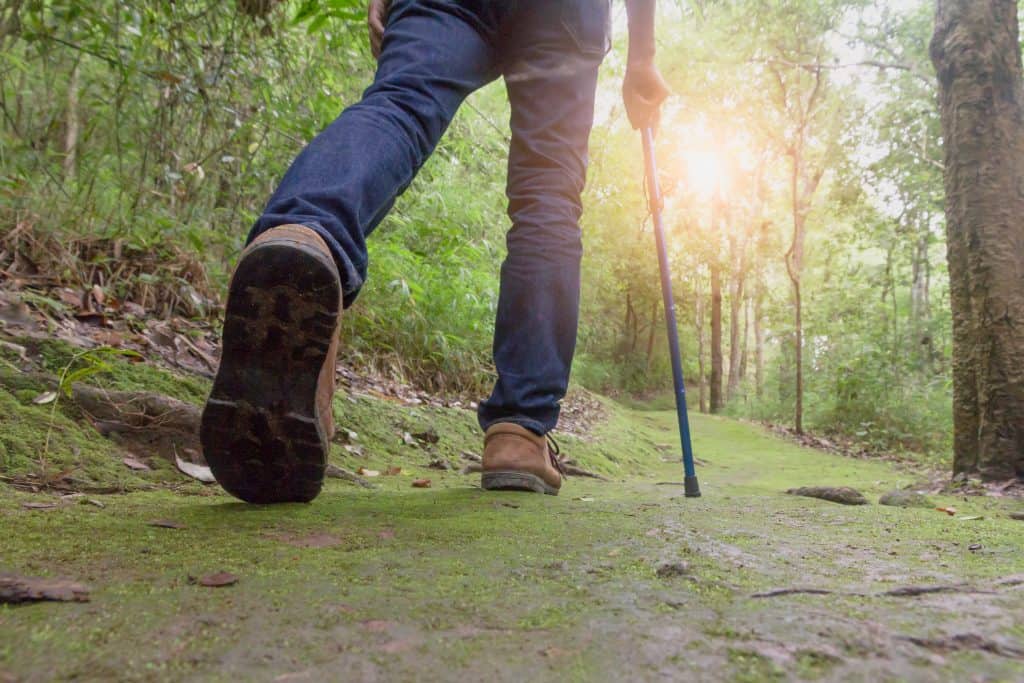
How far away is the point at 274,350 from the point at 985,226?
11.1 feet

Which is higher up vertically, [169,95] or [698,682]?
[169,95]

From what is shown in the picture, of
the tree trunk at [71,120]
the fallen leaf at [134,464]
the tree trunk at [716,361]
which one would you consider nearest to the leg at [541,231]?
the fallen leaf at [134,464]

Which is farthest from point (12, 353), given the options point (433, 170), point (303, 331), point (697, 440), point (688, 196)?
point (688, 196)

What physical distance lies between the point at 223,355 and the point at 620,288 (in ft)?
64.8

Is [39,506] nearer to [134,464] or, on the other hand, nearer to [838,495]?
[134,464]

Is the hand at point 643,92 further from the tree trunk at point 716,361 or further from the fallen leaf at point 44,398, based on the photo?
the tree trunk at point 716,361

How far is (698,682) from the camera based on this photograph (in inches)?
21.1

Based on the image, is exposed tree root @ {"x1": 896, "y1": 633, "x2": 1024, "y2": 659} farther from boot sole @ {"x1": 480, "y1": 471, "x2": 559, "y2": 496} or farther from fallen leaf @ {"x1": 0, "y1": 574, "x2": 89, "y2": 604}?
boot sole @ {"x1": 480, "y1": 471, "x2": 559, "y2": 496}

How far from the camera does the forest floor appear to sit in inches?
22.1

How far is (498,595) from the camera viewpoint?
0.76m

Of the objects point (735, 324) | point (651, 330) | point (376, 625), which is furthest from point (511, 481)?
point (651, 330)

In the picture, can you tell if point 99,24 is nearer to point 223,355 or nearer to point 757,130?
point 223,355

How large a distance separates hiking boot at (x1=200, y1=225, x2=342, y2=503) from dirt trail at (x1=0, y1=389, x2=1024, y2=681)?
135 mm

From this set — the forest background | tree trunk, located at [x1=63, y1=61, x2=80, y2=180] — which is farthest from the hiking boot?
tree trunk, located at [x1=63, y1=61, x2=80, y2=180]
